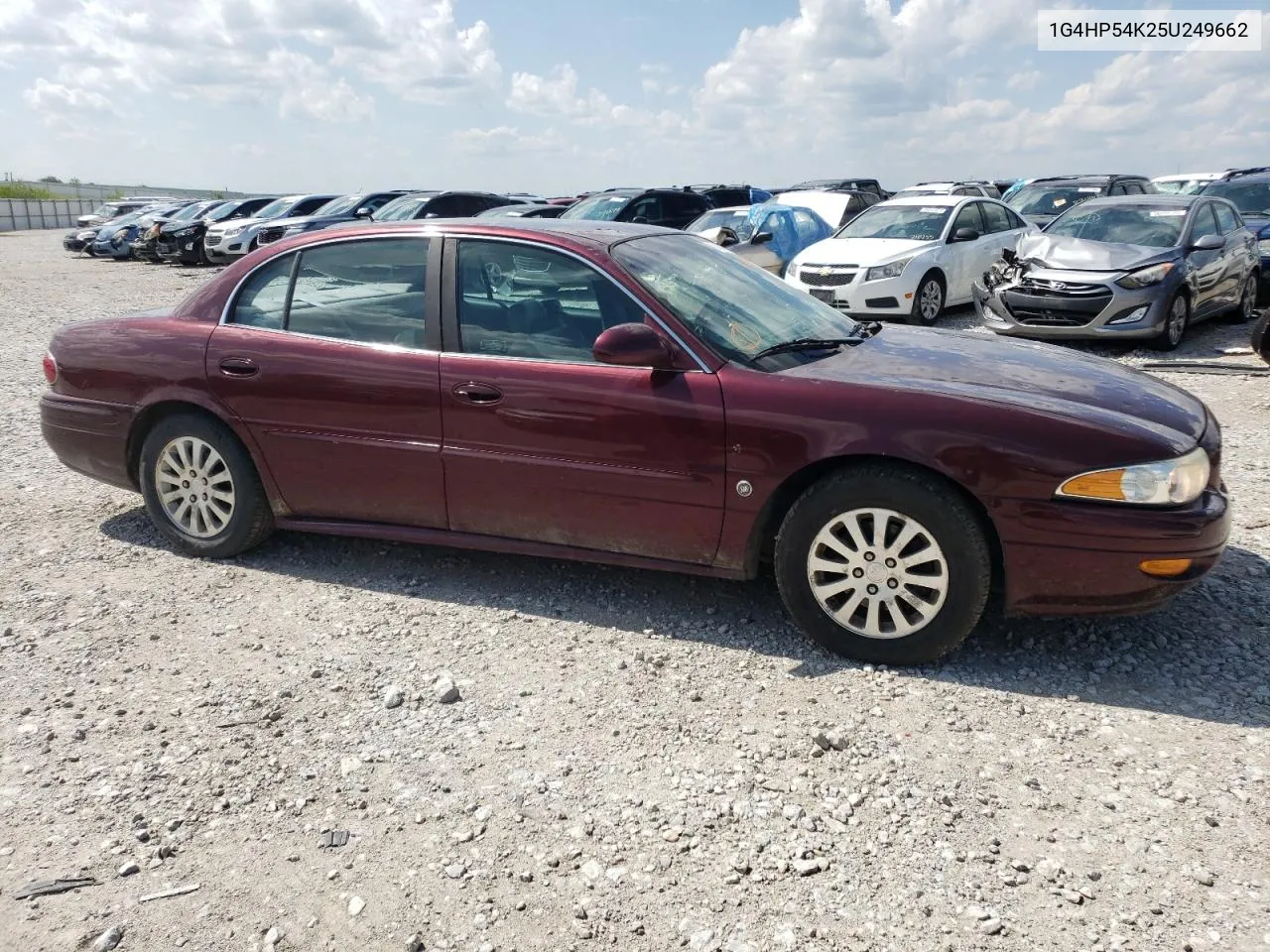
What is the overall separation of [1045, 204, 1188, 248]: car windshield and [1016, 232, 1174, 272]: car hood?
0.21 meters

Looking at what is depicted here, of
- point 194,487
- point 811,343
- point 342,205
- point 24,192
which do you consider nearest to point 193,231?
point 342,205

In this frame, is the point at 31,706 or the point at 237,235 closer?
the point at 31,706

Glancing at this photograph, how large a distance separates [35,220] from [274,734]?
2340 inches

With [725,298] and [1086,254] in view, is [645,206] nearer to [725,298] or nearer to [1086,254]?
[1086,254]

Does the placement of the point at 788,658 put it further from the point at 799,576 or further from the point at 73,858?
the point at 73,858

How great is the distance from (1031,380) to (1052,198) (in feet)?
47.9

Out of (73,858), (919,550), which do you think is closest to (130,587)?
(73,858)

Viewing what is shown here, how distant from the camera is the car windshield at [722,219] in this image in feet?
48.5

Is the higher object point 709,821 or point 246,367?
point 246,367

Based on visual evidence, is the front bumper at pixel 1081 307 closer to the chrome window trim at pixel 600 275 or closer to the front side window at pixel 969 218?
the front side window at pixel 969 218

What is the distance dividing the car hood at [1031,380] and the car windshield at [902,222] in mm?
8094

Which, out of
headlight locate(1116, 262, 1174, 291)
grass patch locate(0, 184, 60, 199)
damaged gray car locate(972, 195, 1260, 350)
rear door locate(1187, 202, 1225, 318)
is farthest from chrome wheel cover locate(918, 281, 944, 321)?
grass patch locate(0, 184, 60, 199)

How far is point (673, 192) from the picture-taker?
1691cm

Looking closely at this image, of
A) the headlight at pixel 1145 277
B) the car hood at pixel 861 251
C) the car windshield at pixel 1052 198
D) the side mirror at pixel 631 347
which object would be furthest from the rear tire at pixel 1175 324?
the side mirror at pixel 631 347
